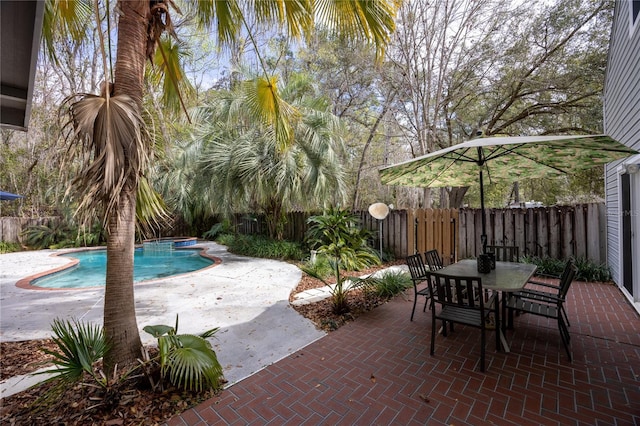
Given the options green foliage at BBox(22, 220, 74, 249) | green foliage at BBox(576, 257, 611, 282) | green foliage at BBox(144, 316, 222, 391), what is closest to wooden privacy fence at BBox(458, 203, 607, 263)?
green foliage at BBox(576, 257, 611, 282)

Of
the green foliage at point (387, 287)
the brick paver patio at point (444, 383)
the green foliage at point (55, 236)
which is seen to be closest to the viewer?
the brick paver patio at point (444, 383)

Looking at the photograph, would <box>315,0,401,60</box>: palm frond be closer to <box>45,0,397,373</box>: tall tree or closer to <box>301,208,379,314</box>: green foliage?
<box>45,0,397,373</box>: tall tree

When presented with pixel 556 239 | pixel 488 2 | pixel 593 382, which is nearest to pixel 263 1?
pixel 593 382

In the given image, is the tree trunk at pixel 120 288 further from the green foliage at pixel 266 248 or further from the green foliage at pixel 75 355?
the green foliage at pixel 266 248

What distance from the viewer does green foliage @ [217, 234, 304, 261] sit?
862 cm

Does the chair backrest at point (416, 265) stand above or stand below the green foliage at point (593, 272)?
above

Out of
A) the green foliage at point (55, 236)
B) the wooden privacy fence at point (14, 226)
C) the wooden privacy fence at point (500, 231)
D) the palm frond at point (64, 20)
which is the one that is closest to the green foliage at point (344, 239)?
the wooden privacy fence at point (500, 231)

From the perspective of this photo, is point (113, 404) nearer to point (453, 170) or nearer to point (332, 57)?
point (453, 170)

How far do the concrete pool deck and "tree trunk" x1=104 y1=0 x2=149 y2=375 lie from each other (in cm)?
94

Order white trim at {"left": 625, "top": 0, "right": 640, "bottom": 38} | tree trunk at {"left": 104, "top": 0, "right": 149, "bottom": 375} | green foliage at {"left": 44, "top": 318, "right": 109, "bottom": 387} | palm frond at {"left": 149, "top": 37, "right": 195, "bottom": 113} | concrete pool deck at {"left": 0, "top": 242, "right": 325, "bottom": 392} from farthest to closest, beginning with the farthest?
white trim at {"left": 625, "top": 0, "right": 640, "bottom": 38} < palm frond at {"left": 149, "top": 37, "right": 195, "bottom": 113} < concrete pool deck at {"left": 0, "top": 242, "right": 325, "bottom": 392} < tree trunk at {"left": 104, "top": 0, "right": 149, "bottom": 375} < green foliage at {"left": 44, "top": 318, "right": 109, "bottom": 387}

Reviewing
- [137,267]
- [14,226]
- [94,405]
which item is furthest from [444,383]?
[14,226]

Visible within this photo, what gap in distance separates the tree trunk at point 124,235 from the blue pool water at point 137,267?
200 inches

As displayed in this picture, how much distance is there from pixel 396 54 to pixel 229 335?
9.62m

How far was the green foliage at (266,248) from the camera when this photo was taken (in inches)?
339
